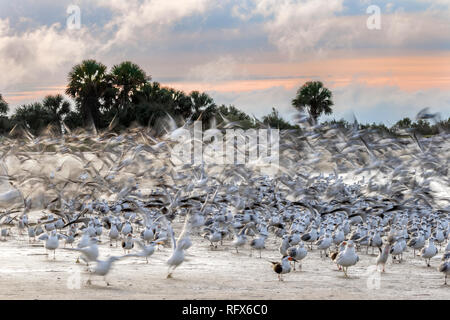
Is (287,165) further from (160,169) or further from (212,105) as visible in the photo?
(212,105)

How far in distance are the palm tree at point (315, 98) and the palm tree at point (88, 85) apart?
21.5 metres

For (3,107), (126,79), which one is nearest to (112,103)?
(126,79)

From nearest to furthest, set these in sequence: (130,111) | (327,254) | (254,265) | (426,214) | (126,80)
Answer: (254,265) → (327,254) → (426,214) → (130,111) → (126,80)

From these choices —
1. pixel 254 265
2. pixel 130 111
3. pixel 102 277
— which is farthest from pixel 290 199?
pixel 130 111

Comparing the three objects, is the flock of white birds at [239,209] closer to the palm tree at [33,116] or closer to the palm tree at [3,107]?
the palm tree at [33,116]

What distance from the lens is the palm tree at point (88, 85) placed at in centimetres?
6631

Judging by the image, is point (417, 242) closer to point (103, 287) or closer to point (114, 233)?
point (114, 233)

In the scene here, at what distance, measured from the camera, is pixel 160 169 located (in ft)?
102

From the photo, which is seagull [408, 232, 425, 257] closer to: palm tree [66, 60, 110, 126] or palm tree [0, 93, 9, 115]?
palm tree [66, 60, 110, 126]

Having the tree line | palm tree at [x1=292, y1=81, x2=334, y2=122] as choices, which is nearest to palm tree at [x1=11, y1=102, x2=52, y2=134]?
the tree line

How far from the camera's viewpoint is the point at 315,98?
74938mm

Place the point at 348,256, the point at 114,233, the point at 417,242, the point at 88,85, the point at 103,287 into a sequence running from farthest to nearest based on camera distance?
the point at 88,85 → the point at 114,233 → the point at 417,242 → the point at 348,256 → the point at 103,287

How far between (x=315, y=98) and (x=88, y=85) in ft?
82.7
